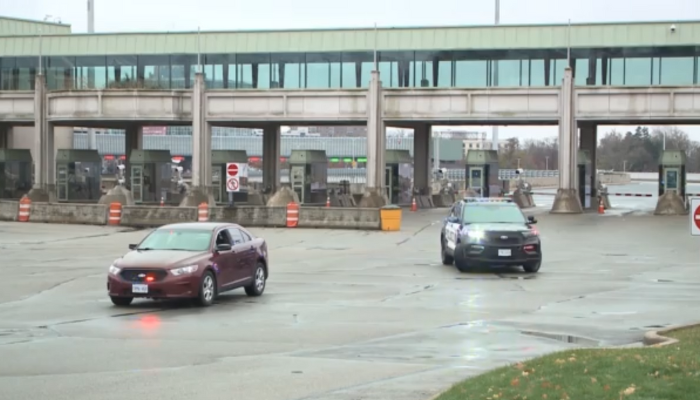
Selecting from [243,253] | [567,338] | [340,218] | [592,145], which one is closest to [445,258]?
[243,253]

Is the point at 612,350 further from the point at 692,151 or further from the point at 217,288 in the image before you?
the point at 692,151

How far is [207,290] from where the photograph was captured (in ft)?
59.0

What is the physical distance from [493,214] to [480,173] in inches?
1283

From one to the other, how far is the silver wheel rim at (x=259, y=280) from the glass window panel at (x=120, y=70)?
4148 centimetres

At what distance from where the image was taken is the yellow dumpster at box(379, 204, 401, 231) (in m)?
40.2

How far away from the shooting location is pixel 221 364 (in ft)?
39.3

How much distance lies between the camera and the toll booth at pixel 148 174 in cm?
5941

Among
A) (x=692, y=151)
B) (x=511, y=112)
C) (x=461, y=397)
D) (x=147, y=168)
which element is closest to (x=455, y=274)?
(x=461, y=397)

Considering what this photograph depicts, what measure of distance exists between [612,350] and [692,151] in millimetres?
160144

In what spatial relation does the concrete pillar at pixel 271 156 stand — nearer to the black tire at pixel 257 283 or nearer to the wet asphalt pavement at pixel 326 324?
the wet asphalt pavement at pixel 326 324

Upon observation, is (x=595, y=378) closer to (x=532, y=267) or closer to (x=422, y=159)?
(x=532, y=267)

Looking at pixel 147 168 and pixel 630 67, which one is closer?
pixel 630 67

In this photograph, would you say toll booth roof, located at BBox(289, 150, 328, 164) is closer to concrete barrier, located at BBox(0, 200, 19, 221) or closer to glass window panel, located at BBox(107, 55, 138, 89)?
glass window panel, located at BBox(107, 55, 138, 89)

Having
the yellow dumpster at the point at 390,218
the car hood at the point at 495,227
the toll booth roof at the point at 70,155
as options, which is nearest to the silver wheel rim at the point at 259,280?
the car hood at the point at 495,227
